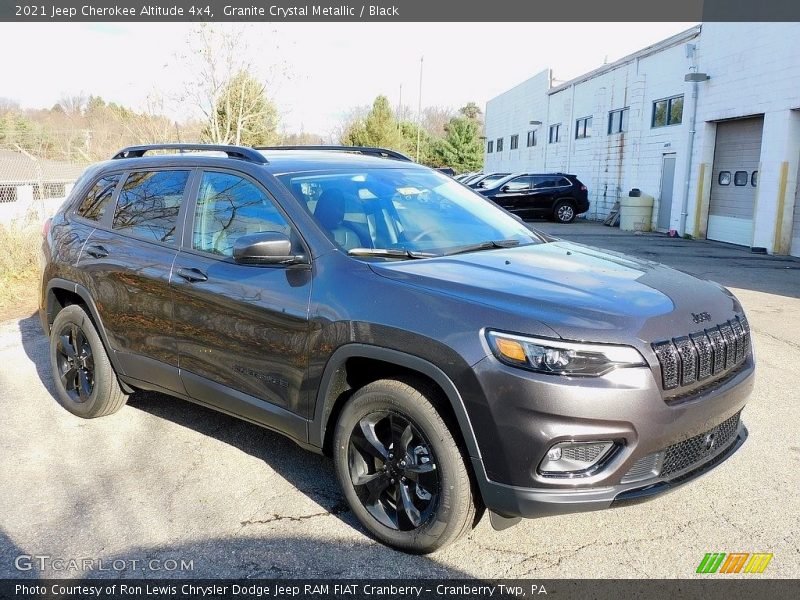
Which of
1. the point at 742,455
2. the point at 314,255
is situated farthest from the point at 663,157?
the point at 314,255

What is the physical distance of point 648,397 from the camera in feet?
8.89

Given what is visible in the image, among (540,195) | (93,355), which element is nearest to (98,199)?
(93,355)

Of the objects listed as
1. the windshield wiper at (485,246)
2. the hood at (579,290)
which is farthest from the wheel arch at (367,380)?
the windshield wiper at (485,246)

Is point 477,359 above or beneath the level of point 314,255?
beneath

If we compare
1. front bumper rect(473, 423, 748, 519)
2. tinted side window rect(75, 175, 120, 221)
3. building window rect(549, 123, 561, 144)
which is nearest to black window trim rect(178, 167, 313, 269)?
tinted side window rect(75, 175, 120, 221)

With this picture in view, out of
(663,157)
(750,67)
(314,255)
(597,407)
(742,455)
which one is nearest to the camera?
(597,407)

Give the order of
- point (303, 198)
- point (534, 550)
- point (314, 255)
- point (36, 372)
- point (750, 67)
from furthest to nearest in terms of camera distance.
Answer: point (750, 67), point (36, 372), point (303, 198), point (314, 255), point (534, 550)

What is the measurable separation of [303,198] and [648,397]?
2036 mm

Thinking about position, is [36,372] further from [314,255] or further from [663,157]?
[663,157]

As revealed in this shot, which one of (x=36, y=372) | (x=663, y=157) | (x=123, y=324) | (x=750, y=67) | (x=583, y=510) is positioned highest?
(x=750, y=67)

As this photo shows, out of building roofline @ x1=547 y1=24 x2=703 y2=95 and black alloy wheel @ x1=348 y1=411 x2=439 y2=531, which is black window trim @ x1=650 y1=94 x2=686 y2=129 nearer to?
building roofline @ x1=547 y1=24 x2=703 y2=95

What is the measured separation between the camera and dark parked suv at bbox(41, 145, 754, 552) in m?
2.73

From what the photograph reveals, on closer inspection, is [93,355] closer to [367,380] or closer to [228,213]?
[228,213]

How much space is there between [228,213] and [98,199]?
5.23 ft
